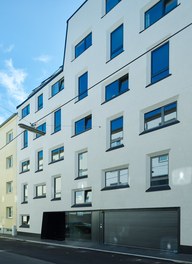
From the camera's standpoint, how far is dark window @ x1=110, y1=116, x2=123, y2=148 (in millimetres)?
21875

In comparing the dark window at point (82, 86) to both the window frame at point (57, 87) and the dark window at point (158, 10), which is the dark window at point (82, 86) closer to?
the window frame at point (57, 87)

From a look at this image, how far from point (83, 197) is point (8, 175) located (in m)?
15.3

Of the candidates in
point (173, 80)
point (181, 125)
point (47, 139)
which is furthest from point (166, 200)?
point (47, 139)

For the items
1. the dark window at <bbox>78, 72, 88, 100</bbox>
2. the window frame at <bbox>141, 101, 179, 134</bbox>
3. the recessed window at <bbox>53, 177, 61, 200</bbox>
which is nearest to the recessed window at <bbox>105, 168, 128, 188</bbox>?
the window frame at <bbox>141, 101, 179, 134</bbox>

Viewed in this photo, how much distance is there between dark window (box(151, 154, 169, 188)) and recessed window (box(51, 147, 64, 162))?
10043mm

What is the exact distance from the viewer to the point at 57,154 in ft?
94.8

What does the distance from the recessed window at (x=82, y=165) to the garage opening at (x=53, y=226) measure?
12.9 feet

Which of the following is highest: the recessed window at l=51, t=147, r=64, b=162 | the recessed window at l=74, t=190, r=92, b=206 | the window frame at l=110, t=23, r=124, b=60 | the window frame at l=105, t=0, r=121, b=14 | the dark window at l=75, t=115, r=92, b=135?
the window frame at l=105, t=0, r=121, b=14

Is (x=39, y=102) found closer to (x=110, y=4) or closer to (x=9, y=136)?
(x=9, y=136)

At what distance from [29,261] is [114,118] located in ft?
33.5

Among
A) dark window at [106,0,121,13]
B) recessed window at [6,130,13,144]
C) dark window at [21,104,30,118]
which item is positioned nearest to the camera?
dark window at [106,0,121,13]

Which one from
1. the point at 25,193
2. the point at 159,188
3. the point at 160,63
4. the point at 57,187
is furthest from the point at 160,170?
the point at 25,193

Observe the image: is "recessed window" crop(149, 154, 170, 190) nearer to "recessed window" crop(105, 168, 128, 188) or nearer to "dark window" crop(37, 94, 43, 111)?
"recessed window" crop(105, 168, 128, 188)

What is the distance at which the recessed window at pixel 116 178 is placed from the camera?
2120 centimetres
